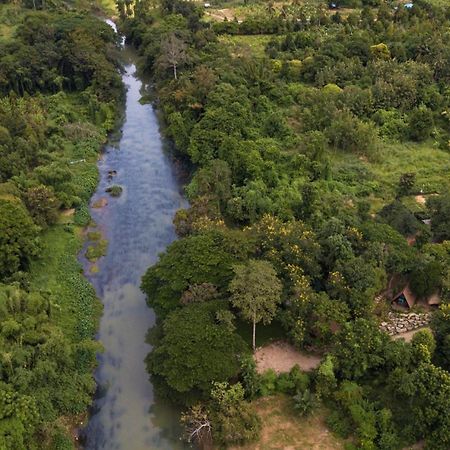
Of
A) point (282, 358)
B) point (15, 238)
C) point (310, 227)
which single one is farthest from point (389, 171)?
point (15, 238)

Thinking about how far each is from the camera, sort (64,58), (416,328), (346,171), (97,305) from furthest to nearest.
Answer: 1. (64,58)
2. (346,171)
3. (97,305)
4. (416,328)

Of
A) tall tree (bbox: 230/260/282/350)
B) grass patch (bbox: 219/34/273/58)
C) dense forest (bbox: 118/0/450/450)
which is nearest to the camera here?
dense forest (bbox: 118/0/450/450)

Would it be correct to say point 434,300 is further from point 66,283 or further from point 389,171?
point 66,283

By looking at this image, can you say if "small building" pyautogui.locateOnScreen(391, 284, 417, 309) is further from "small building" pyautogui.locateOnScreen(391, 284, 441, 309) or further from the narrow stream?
the narrow stream

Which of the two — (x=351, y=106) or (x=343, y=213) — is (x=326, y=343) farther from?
(x=351, y=106)

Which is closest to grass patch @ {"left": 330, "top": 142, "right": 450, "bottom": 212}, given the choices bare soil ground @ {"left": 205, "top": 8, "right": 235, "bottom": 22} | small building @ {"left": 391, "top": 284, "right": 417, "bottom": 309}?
small building @ {"left": 391, "top": 284, "right": 417, "bottom": 309}

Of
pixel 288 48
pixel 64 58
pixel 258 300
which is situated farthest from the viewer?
pixel 288 48

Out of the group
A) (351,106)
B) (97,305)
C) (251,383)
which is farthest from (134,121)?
(251,383)
